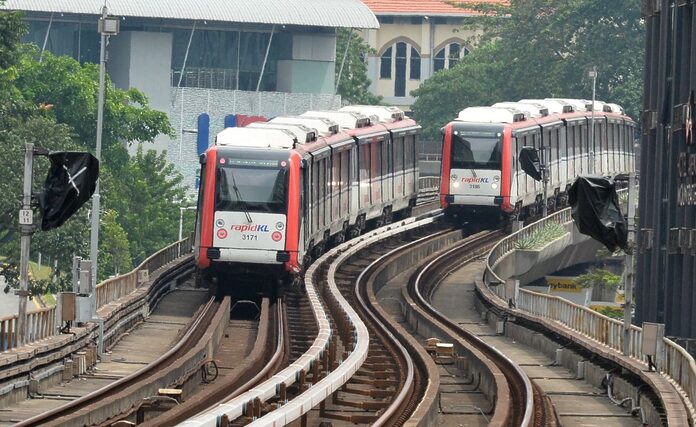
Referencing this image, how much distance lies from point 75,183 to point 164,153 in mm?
69964

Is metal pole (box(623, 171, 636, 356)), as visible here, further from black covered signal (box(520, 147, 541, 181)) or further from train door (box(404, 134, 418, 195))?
train door (box(404, 134, 418, 195))

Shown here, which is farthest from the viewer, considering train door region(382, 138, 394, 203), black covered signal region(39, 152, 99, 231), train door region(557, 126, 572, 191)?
train door region(557, 126, 572, 191)

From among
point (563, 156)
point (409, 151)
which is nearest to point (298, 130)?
point (409, 151)

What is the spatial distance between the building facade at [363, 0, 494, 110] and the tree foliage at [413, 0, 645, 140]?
25.4 m

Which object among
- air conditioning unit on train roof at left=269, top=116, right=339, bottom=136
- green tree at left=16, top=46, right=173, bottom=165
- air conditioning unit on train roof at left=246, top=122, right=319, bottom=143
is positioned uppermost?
green tree at left=16, top=46, right=173, bottom=165

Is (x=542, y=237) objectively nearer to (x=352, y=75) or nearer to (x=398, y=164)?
(x=398, y=164)

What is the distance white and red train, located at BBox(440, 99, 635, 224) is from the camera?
59.5 meters

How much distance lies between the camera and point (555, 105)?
229 feet

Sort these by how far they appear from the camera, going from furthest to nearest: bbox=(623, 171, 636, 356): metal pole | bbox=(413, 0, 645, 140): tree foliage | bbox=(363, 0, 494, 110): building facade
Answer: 1. bbox=(363, 0, 494, 110): building facade
2. bbox=(413, 0, 645, 140): tree foliage
3. bbox=(623, 171, 636, 356): metal pole

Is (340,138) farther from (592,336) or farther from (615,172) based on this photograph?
(615,172)

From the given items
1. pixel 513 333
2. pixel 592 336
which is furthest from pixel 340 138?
pixel 592 336

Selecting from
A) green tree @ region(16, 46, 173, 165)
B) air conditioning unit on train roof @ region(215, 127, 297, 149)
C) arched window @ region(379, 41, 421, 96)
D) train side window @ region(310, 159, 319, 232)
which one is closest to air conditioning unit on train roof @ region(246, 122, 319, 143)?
train side window @ region(310, 159, 319, 232)

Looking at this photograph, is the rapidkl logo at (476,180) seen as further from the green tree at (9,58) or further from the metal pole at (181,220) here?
the metal pole at (181,220)

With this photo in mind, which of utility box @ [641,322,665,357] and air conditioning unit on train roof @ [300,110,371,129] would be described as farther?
air conditioning unit on train roof @ [300,110,371,129]
